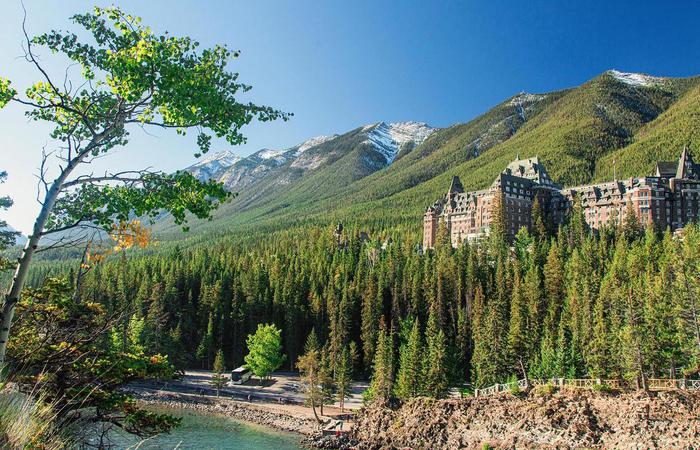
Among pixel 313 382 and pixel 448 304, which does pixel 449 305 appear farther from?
pixel 313 382

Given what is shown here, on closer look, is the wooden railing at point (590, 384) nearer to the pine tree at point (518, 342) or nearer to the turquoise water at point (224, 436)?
the pine tree at point (518, 342)

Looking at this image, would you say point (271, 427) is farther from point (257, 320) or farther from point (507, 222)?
point (507, 222)

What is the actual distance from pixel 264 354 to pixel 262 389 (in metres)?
5.34

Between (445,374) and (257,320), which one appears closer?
(445,374)

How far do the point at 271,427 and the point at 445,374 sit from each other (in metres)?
22.0

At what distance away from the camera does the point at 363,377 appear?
262 ft

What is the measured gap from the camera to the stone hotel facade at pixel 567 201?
93188 millimetres

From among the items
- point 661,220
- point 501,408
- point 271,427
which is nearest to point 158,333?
point 271,427

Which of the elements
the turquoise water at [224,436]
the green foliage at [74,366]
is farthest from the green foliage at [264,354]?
the green foliage at [74,366]

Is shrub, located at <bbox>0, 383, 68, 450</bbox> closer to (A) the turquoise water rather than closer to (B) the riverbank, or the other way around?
(A) the turquoise water

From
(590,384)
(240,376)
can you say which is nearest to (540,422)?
(590,384)

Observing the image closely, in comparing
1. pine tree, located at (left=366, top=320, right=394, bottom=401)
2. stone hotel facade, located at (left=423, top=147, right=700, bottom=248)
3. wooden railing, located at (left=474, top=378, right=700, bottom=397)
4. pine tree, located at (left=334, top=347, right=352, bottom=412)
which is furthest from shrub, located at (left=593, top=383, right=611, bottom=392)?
stone hotel facade, located at (left=423, top=147, right=700, bottom=248)

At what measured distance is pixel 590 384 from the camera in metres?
48.5

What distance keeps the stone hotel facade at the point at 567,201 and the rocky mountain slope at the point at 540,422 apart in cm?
5282
